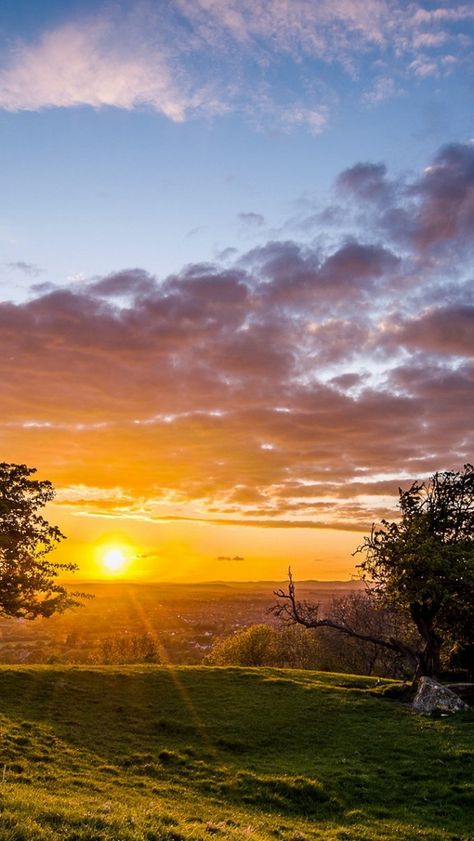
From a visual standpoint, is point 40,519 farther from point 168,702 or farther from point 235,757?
point 235,757

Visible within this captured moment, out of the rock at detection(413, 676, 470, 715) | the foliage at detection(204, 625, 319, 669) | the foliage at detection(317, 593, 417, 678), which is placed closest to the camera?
the rock at detection(413, 676, 470, 715)

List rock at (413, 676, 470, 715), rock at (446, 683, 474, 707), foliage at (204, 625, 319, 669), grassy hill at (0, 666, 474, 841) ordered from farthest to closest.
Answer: foliage at (204, 625, 319, 669) → rock at (446, 683, 474, 707) → rock at (413, 676, 470, 715) → grassy hill at (0, 666, 474, 841)

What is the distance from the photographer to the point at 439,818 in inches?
824

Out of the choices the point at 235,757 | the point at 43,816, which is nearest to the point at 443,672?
the point at 235,757

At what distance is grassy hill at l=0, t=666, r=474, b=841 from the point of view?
1781cm

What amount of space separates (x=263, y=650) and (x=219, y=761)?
47.7 metres

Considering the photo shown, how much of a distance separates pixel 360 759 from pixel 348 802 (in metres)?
5.82

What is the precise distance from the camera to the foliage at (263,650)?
7281 centimetres

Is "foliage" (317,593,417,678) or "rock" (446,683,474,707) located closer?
"rock" (446,683,474,707)

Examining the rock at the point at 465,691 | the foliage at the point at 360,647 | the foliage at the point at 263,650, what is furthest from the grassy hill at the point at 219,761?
the foliage at the point at 360,647

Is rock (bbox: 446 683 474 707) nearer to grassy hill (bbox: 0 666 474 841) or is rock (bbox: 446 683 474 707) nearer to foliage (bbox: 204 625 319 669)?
grassy hill (bbox: 0 666 474 841)

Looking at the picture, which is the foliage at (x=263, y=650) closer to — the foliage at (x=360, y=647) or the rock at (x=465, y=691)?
the foliage at (x=360, y=647)

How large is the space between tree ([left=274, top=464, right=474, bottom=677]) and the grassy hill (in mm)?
5919

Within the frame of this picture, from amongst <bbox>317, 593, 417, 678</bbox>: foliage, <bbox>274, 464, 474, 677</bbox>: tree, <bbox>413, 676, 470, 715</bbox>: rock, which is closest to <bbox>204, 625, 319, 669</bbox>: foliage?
<bbox>317, 593, 417, 678</bbox>: foliage
